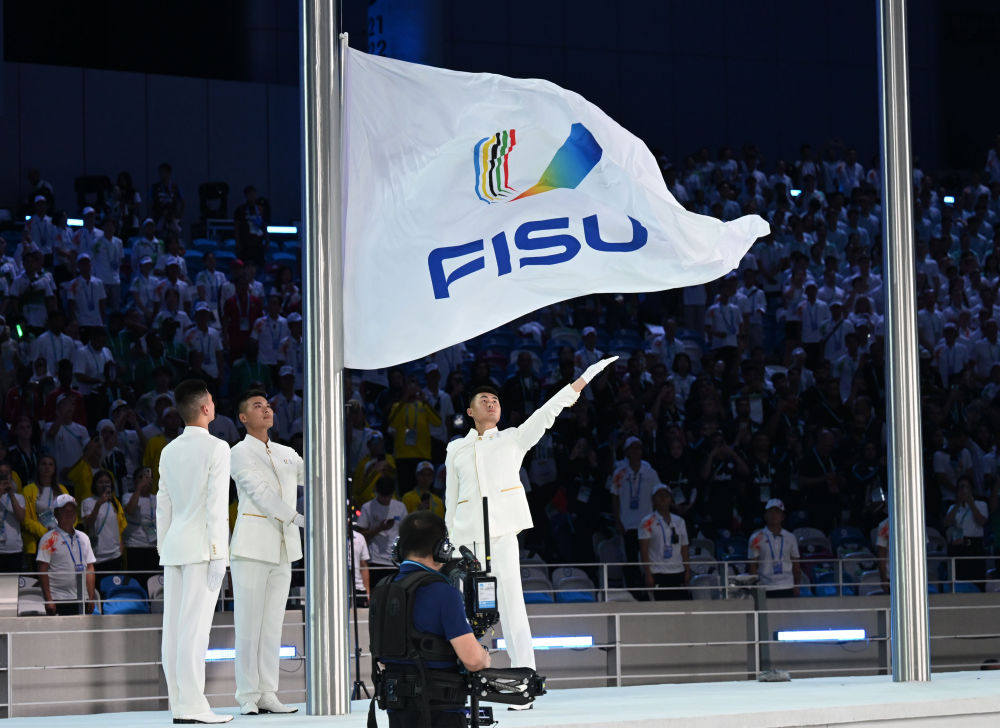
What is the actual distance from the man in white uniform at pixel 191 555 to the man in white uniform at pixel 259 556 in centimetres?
61

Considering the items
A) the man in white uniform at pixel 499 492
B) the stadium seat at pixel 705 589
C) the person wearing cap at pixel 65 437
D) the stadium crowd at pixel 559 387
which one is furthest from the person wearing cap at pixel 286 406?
the man in white uniform at pixel 499 492

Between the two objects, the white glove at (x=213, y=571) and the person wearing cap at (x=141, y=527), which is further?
the person wearing cap at (x=141, y=527)

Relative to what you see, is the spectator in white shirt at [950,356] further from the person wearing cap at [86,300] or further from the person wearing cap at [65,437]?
the person wearing cap at [65,437]

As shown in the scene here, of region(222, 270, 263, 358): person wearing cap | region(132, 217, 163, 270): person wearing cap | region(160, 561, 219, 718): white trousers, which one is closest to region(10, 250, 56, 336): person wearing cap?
region(132, 217, 163, 270): person wearing cap

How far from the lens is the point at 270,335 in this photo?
670 inches

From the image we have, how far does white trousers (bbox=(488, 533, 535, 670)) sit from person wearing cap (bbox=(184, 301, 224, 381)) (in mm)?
7663

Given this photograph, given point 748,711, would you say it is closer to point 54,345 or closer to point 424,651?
point 424,651

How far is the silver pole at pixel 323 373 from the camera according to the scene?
26.8 ft

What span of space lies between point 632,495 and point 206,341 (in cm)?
515

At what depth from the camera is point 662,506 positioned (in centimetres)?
1452

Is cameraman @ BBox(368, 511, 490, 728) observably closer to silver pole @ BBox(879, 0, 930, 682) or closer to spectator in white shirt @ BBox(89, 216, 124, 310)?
silver pole @ BBox(879, 0, 930, 682)

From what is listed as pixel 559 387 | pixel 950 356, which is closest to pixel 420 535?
pixel 559 387

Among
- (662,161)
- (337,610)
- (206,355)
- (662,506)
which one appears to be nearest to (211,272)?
(206,355)

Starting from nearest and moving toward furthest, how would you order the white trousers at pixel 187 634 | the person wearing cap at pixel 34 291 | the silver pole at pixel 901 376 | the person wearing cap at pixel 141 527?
the white trousers at pixel 187 634, the silver pole at pixel 901 376, the person wearing cap at pixel 141 527, the person wearing cap at pixel 34 291
